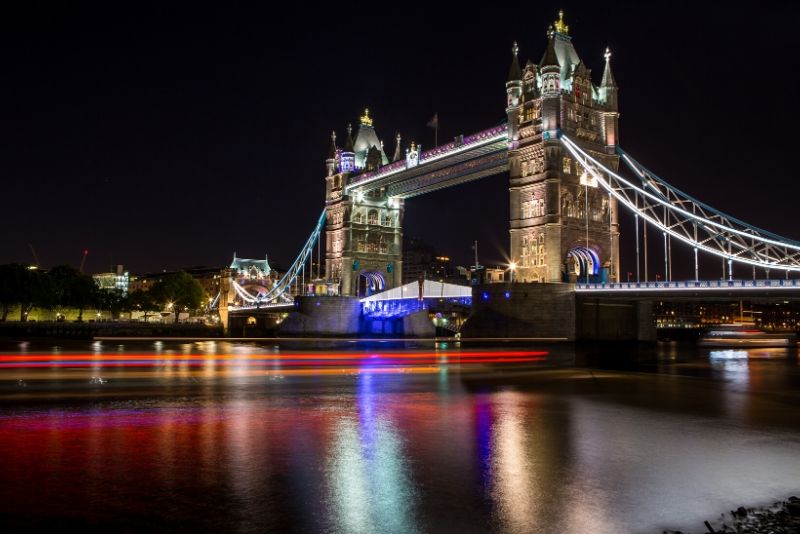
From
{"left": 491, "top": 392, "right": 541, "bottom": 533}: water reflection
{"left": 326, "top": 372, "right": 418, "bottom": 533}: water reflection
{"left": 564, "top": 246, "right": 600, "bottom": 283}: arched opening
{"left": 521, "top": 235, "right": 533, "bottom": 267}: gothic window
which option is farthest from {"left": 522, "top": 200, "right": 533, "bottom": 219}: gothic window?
{"left": 326, "top": 372, "right": 418, "bottom": 533}: water reflection

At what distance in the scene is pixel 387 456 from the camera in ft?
28.0

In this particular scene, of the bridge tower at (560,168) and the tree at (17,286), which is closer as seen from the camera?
the bridge tower at (560,168)

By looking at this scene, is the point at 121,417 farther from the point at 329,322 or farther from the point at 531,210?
the point at 329,322

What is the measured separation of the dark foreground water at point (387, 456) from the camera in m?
6.11

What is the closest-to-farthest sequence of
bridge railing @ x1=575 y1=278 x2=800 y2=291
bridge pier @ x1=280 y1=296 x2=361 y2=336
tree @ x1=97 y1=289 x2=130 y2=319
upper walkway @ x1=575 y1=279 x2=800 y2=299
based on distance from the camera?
1. bridge railing @ x1=575 y1=278 x2=800 y2=291
2. upper walkway @ x1=575 y1=279 x2=800 y2=299
3. bridge pier @ x1=280 y1=296 x2=361 y2=336
4. tree @ x1=97 y1=289 x2=130 y2=319

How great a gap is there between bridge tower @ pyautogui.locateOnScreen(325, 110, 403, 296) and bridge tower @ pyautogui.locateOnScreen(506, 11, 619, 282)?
28373mm

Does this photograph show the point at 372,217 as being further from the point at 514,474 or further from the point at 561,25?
the point at 514,474

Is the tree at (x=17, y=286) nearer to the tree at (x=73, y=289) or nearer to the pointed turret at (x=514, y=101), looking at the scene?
the tree at (x=73, y=289)

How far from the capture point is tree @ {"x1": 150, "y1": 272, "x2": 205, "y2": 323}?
100125 mm

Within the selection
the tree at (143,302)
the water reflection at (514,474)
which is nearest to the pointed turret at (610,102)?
the water reflection at (514,474)

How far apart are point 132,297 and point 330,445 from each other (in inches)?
4196

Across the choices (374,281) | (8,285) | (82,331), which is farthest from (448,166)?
(8,285)

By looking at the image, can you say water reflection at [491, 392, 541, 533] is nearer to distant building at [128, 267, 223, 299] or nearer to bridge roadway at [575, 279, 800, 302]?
bridge roadway at [575, 279, 800, 302]

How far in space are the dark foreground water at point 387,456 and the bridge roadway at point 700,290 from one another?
82.5ft
